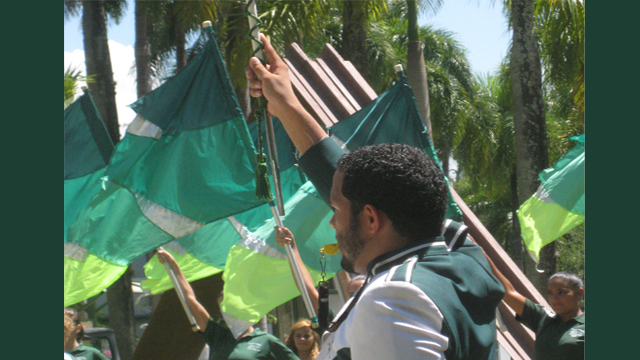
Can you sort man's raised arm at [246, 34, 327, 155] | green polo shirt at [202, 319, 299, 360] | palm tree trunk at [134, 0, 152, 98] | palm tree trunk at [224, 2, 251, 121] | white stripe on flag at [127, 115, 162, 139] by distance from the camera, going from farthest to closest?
palm tree trunk at [134, 0, 152, 98], palm tree trunk at [224, 2, 251, 121], white stripe on flag at [127, 115, 162, 139], green polo shirt at [202, 319, 299, 360], man's raised arm at [246, 34, 327, 155]

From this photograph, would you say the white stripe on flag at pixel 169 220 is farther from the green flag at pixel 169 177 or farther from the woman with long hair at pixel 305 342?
the woman with long hair at pixel 305 342

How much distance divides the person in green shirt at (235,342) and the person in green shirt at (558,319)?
1.77m

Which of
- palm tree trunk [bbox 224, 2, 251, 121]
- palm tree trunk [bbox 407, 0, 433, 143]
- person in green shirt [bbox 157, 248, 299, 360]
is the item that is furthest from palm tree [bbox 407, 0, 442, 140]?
person in green shirt [bbox 157, 248, 299, 360]

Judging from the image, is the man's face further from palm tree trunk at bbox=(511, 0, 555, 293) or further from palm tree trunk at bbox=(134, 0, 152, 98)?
palm tree trunk at bbox=(134, 0, 152, 98)

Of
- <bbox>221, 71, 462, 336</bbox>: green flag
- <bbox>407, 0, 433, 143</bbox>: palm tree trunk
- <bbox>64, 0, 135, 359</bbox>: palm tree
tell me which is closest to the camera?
<bbox>221, 71, 462, 336</bbox>: green flag

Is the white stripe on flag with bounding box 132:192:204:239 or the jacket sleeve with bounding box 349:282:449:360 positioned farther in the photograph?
the white stripe on flag with bounding box 132:192:204:239

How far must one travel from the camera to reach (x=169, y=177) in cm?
580

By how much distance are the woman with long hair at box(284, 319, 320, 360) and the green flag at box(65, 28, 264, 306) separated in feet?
3.85

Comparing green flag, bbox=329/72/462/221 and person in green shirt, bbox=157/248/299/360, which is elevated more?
green flag, bbox=329/72/462/221

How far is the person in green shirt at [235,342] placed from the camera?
5.11 m

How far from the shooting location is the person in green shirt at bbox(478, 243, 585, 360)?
4422 millimetres

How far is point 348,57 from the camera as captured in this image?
10289 mm

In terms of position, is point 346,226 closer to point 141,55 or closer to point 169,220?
point 169,220

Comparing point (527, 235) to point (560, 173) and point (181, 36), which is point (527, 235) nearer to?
point (560, 173)
